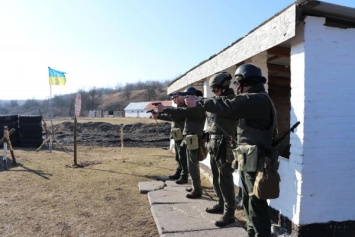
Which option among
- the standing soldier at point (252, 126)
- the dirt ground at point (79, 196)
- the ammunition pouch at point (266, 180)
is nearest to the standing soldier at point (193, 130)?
the dirt ground at point (79, 196)

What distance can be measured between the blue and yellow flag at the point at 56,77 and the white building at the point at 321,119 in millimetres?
13186

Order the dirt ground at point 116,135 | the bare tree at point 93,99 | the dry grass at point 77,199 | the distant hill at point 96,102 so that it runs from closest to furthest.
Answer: the dry grass at point 77,199 → the dirt ground at point 116,135 → the distant hill at point 96,102 → the bare tree at point 93,99

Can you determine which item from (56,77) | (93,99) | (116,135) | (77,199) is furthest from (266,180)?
(93,99)

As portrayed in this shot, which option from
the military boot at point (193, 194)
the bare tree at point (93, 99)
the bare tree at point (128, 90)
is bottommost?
the military boot at point (193, 194)

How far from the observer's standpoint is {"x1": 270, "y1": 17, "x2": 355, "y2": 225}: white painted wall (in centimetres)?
360

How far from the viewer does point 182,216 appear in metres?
4.59

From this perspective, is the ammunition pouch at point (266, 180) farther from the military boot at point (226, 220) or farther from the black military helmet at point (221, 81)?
the black military helmet at point (221, 81)

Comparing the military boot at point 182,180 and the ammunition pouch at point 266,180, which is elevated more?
the ammunition pouch at point 266,180

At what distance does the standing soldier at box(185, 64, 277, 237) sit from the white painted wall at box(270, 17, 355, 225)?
0.62 metres

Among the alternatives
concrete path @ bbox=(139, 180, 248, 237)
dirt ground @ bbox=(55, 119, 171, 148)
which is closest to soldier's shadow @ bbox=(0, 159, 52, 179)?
dirt ground @ bbox=(55, 119, 171, 148)

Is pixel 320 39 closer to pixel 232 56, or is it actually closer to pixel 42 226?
pixel 232 56

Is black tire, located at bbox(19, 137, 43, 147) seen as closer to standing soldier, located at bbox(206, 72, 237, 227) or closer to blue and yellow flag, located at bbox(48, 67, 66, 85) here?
blue and yellow flag, located at bbox(48, 67, 66, 85)

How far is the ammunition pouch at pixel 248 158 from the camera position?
3.11 metres

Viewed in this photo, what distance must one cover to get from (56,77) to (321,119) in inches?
549
